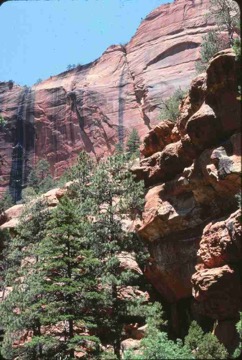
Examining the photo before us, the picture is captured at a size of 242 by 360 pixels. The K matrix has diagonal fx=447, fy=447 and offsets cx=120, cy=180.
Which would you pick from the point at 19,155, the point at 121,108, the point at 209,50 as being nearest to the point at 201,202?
the point at 209,50

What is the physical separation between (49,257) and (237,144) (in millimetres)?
→ 9692

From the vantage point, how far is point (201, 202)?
23.1m

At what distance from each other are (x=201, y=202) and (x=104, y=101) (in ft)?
146

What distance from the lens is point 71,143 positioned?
66.1 meters

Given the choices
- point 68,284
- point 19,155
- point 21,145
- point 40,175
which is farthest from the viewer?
point 21,145

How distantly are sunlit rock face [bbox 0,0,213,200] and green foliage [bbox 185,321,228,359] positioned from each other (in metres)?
44.0

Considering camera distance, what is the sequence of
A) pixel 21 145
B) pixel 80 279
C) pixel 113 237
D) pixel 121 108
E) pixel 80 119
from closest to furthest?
pixel 80 279, pixel 113 237, pixel 121 108, pixel 80 119, pixel 21 145

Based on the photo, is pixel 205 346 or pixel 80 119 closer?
pixel 205 346

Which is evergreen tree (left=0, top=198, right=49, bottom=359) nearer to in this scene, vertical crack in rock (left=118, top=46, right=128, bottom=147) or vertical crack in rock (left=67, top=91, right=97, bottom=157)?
vertical crack in rock (left=118, top=46, right=128, bottom=147)

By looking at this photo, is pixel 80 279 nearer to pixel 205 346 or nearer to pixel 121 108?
pixel 205 346

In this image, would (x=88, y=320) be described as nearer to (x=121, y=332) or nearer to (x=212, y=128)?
(x=121, y=332)

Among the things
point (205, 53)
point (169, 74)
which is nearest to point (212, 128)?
point (205, 53)

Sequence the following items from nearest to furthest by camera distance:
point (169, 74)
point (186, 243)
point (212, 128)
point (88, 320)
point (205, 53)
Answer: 1. point (88, 320)
2. point (212, 128)
3. point (186, 243)
4. point (205, 53)
5. point (169, 74)

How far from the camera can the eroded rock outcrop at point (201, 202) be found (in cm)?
2023
